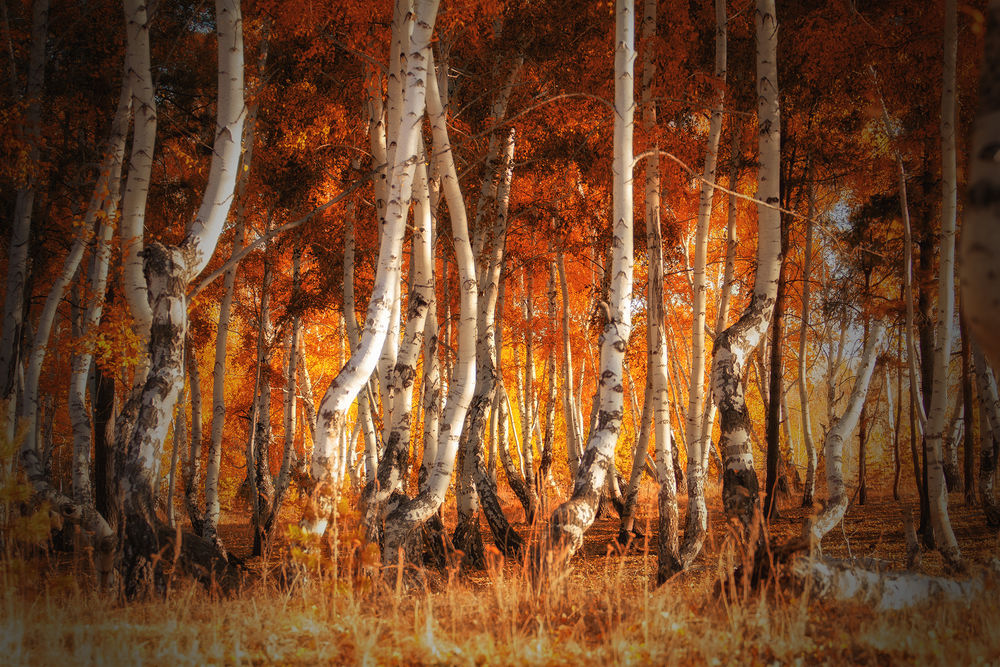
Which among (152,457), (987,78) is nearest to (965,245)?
(987,78)

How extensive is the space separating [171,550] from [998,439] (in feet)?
38.3

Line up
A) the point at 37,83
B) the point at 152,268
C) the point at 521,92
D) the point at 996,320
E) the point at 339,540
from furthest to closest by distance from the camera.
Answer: the point at 521,92 → the point at 37,83 → the point at 152,268 → the point at 339,540 → the point at 996,320

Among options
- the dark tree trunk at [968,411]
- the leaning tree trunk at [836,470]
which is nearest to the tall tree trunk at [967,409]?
the dark tree trunk at [968,411]

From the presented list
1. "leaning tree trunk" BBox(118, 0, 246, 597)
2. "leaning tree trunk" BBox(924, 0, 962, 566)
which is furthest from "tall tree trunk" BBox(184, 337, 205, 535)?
"leaning tree trunk" BBox(924, 0, 962, 566)

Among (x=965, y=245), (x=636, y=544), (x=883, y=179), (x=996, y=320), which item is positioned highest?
(x=883, y=179)

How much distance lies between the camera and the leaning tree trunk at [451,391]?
21.7ft

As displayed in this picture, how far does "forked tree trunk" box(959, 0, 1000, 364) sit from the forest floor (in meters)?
1.98

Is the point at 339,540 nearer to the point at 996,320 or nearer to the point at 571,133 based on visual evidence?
the point at 996,320

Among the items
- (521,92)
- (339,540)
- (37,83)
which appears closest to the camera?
(339,540)

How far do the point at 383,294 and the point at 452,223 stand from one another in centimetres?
192

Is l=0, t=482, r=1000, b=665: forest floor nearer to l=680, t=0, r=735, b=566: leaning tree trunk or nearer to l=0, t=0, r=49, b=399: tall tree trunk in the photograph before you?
l=680, t=0, r=735, b=566: leaning tree trunk

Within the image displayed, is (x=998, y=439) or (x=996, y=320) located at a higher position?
(x=996, y=320)

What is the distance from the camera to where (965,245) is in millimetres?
2447

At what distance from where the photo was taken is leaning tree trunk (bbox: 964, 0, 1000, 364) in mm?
2387
